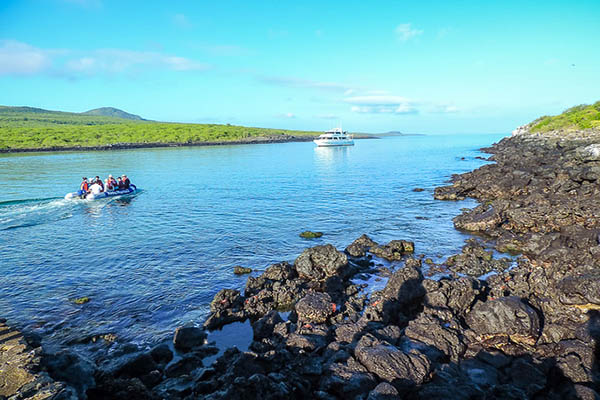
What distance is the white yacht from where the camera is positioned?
419ft

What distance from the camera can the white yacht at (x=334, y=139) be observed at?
12769cm

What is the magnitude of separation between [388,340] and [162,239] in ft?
56.4

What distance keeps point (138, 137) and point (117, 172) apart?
321ft

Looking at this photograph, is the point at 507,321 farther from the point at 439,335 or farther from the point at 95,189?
the point at 95,189

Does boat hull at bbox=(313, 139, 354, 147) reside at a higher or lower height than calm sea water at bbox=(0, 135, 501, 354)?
higher

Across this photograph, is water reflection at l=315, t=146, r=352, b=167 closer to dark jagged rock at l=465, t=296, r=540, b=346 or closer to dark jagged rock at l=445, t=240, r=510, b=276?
dark jagged rock at l=445, t=240, r=510, b=276

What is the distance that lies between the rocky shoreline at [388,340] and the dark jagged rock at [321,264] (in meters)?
0.05

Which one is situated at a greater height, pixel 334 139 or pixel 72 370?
pixel 334 139

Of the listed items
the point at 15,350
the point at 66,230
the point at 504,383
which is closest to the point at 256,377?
the point at 504,383

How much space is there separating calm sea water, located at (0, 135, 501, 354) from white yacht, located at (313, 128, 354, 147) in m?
83.2

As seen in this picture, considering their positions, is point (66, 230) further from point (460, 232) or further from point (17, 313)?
point (460, 232)

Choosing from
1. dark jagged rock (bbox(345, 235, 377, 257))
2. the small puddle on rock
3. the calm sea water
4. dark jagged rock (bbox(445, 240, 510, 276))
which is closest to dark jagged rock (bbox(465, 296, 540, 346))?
dark jagged rock (bbox(445, 240, 510, 276))

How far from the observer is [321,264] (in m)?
16.0

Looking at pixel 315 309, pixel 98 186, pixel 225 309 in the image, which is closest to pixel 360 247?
pixel 315 309
